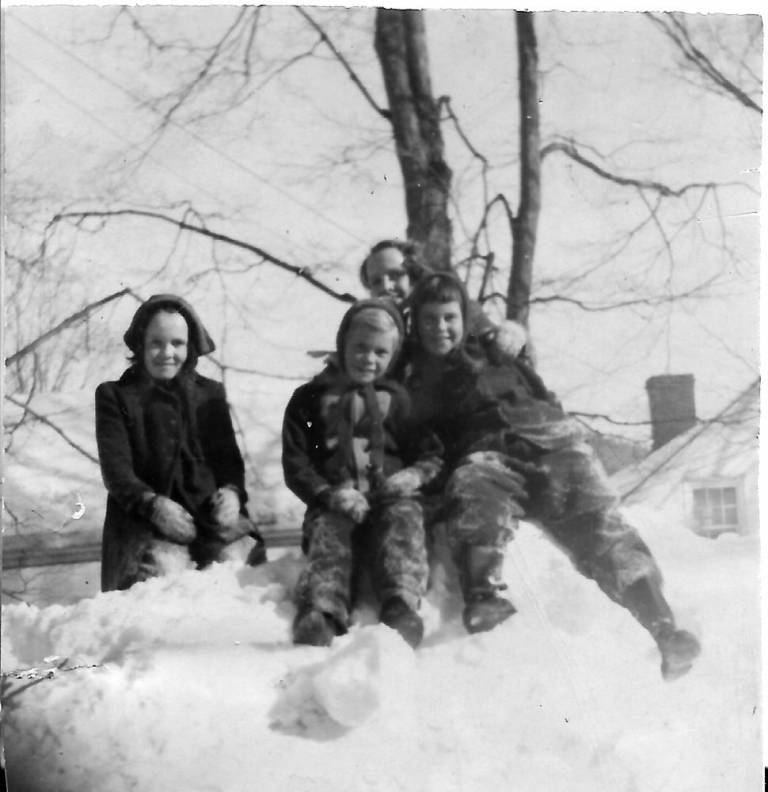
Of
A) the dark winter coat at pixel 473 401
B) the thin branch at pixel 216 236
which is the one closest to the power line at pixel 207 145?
the thin branch at pixel 216 236

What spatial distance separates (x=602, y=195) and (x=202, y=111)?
3.39 ft

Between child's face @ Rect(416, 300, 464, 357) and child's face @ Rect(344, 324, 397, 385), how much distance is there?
77mm

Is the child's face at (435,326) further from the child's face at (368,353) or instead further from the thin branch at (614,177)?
the thin branch at (614,177)

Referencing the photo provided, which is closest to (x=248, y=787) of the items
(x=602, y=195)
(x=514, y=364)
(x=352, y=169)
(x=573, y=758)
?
(x=573, y=758)

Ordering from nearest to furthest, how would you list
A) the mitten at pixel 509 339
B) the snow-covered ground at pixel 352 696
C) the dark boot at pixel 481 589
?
the snow-covered ground at pixel 352 696 → the dark boot at pixel 481 589 → the mitten at pixel 509 339

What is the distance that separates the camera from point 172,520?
9.05ft

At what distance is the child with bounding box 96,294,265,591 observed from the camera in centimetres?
276

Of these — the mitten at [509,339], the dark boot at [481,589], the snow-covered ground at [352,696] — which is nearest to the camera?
the snow-covered ground at [352,696]

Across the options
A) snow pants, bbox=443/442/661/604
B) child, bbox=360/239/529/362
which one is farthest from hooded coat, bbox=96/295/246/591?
snow pants, bbox=443/442/661/604

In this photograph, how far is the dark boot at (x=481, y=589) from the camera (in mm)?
2783

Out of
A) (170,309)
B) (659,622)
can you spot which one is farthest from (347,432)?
(659,622)

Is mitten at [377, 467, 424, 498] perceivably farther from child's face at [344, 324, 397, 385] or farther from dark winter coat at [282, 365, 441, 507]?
child's face at [344, 324, 397, 385]

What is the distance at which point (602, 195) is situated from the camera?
9.66 ft

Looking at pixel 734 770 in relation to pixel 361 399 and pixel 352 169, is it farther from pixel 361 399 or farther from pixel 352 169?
pixel 352 169
